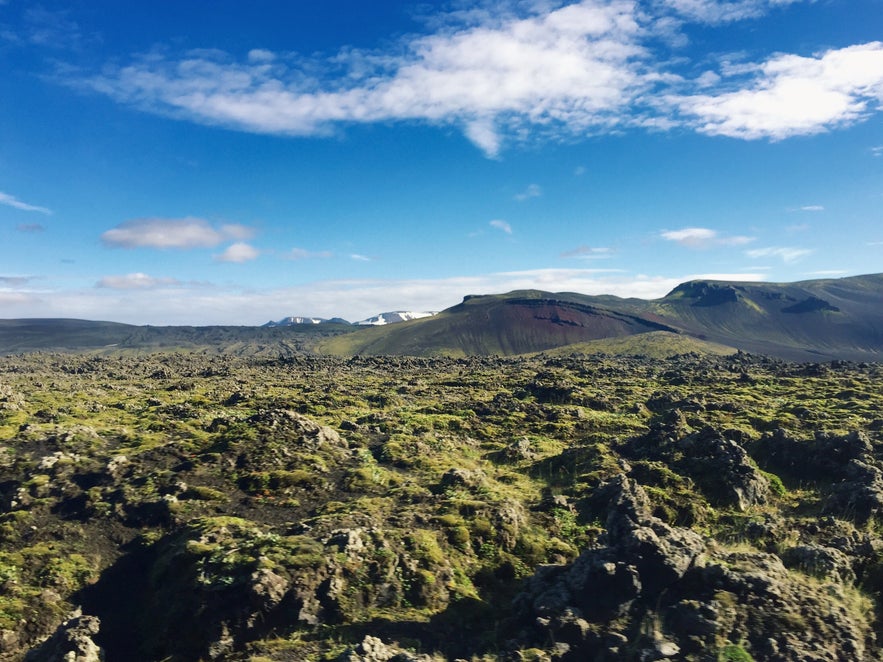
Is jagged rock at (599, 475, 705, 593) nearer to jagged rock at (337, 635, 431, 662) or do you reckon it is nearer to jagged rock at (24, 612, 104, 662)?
jagged rock at (337, 635, 431, 662)

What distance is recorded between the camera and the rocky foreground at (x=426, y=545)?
49.1ft

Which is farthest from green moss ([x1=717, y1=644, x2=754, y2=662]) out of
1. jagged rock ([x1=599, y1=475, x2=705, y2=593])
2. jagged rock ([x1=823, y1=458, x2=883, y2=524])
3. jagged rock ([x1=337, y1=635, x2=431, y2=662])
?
jagged rock ([x1=823, y1=458, x2=883, y2=524])

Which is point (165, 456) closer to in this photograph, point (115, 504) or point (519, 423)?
point (115, 504)

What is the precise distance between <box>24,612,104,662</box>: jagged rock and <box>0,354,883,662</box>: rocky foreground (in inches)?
2.2

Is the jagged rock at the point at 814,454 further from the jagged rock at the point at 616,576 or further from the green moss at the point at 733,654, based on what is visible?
the green moss at the point at 733,654

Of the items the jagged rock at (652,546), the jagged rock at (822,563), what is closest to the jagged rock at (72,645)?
the jagged rock at (652,546)

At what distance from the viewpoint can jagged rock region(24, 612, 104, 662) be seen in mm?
14836

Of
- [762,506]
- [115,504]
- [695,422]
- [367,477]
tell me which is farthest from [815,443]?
[115,504]

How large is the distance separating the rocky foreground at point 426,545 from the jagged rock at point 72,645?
0.06 meters

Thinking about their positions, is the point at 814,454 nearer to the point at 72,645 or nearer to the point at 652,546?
the point at 652,546

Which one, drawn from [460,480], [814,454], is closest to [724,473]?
[814,454]

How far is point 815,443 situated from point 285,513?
35320 mm

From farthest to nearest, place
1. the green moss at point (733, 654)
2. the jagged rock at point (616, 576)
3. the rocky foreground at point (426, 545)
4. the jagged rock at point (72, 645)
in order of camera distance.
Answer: the jagged rock at point (616, 576) < the rocky foreground at point (426, 545) < the jagged rock at point (72, 645) < the green moss at point (733, 654)

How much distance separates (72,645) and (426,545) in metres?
12.4
